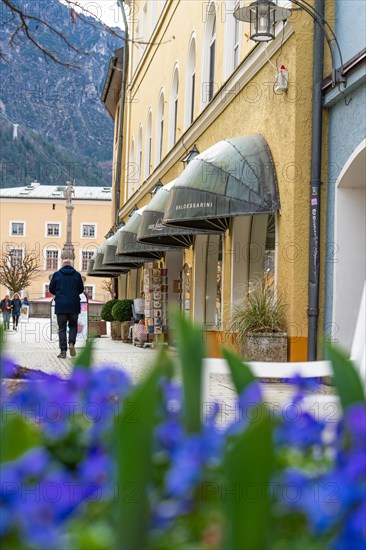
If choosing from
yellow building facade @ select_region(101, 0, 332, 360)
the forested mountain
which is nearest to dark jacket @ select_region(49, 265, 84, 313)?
yellow building facade @ select_region(101, 0, 332, 360)

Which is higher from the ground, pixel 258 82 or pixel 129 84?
pixel 129 84

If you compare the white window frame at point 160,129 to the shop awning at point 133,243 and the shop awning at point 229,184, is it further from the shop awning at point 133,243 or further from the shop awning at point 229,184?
the shop awning at point 229,184

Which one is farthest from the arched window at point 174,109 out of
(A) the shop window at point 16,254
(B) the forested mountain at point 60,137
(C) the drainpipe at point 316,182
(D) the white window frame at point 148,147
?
(B) the forested mountain at point 60,137

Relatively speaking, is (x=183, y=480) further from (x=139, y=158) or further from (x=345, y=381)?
(x=139, y=158)

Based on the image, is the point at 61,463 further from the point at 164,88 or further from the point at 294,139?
the point at 164,88

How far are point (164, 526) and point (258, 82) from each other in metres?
12.9

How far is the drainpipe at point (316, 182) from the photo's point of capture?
36.7 ft

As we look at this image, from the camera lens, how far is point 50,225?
7756 cm

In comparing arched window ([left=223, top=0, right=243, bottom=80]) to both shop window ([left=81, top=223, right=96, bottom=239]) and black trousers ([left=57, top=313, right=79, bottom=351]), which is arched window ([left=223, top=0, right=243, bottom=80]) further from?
shop window ([left=81, top=223, right=96, bottom=239])

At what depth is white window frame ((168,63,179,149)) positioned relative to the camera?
2259 centimetres

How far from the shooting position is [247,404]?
114cm

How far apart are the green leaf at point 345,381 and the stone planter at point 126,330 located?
22.9 meters

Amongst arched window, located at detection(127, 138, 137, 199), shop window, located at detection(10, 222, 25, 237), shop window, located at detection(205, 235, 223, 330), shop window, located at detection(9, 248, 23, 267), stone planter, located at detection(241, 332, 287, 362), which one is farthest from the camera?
shop window, located at detection(10, 222, 25, 237)

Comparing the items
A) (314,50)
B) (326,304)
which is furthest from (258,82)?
(326,304)
